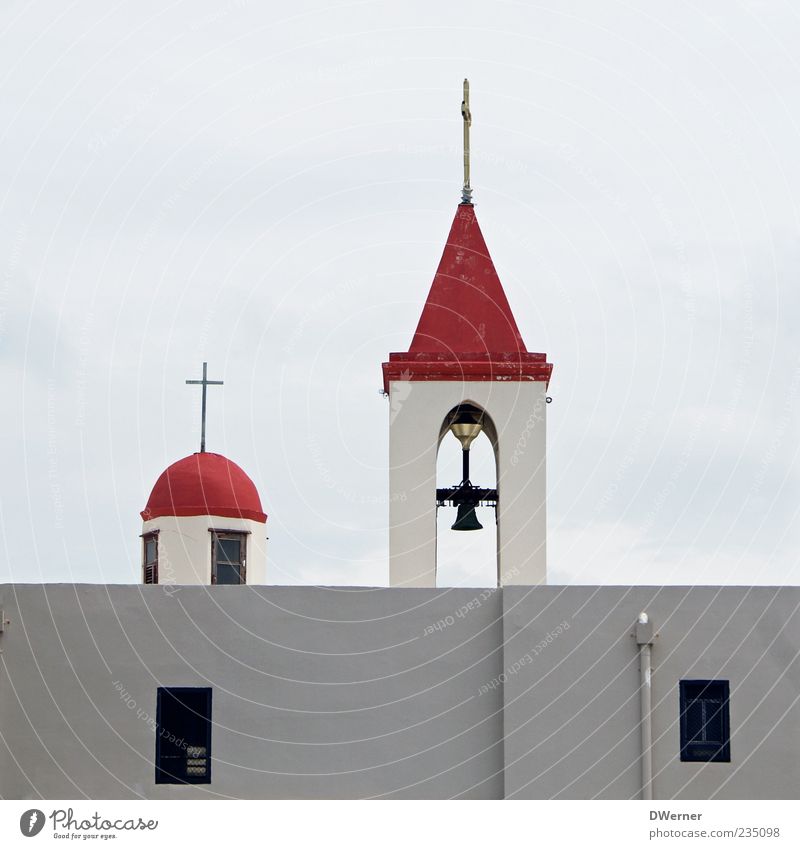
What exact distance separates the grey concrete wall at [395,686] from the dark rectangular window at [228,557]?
5125 mm

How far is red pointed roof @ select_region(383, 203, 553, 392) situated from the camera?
48.4 feet

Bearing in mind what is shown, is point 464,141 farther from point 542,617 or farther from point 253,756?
point 253,756

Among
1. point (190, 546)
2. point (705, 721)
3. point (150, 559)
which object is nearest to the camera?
point (705, 721)

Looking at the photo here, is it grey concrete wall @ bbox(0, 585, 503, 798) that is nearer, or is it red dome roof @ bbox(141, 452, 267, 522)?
grey concrete wall @ bbox(0, 585, 503, 798)

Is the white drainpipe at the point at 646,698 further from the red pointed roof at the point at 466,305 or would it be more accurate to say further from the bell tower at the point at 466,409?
the red pointed roof at the point at 466,305

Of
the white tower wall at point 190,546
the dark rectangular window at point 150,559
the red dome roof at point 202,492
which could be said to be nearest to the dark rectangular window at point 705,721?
the white tower wall at point 190,546

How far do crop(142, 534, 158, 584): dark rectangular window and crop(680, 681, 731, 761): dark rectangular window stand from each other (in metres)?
7.26

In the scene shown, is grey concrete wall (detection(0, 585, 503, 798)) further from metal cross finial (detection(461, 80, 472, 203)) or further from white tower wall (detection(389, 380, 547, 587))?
metal cross finial (detection(461, 80, 472, 203))

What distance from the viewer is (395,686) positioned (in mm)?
13289

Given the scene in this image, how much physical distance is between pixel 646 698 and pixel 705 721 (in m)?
0.53

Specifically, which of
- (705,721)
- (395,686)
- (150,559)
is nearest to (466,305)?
(395,686)

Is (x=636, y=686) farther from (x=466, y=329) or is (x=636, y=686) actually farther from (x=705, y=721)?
(x=466, y=329)

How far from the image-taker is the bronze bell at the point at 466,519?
15.2 m

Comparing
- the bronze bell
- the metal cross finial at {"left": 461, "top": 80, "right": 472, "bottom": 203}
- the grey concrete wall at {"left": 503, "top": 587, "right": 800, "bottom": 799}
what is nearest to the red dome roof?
the bronze bell
